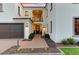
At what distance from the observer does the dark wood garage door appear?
23438 mm

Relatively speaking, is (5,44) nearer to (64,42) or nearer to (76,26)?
(64,42)

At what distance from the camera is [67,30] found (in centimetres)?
1600

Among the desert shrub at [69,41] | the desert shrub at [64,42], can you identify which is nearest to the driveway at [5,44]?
the desert shrub at [64,42]

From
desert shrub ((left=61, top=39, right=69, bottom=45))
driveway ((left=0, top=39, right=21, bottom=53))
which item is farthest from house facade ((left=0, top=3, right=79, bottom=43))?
driveway ((left=0, top=39, right=21, bottom=53))

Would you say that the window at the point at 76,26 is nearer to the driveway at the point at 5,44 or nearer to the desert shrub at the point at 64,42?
the desert shrub at the point at 64,42

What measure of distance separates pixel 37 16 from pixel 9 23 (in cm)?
1354

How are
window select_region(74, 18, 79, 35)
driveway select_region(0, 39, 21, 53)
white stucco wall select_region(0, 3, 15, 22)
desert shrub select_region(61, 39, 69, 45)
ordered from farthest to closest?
white stucco wall select_region(0, 3, 15, 22)
window select_region(74, 18, 79, 35)
desert shrub select_region(61, 39, 69, 45)
driveway select_region(0, 39, 21, 53)

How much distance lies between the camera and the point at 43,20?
32750 mm

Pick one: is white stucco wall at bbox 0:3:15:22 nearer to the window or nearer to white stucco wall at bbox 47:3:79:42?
white stucco wall at bbox 47:3:79:42

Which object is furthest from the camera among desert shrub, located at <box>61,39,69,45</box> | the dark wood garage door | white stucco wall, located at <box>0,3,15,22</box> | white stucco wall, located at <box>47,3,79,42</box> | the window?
the dark wood garage door

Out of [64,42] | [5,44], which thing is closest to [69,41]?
[64,42]

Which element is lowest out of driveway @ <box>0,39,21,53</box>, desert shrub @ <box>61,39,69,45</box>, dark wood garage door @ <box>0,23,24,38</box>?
driveway @ <box>0,39,21,53</box>

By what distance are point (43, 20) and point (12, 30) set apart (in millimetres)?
10029
